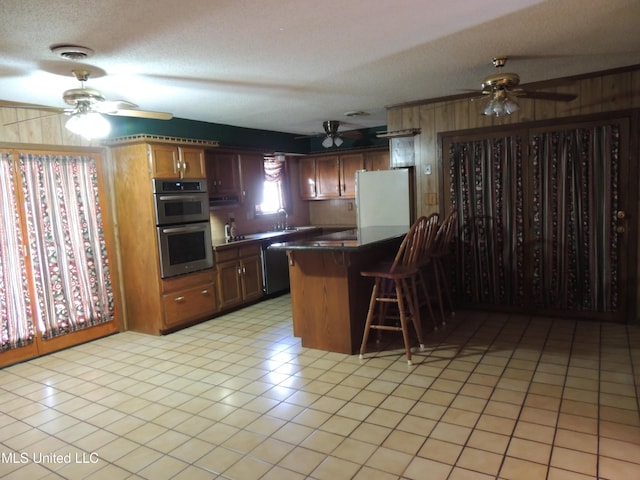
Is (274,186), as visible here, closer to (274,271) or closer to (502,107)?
(274,271)

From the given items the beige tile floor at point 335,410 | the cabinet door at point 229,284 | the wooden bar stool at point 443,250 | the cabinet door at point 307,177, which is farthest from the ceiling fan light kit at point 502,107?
the cabinet door at point 307,177

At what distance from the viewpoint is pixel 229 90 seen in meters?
3.85

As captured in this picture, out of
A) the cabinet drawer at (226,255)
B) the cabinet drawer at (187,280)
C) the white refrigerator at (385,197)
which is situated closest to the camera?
the cabinet drawer at (187,280)

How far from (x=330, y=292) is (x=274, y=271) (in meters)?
2.30

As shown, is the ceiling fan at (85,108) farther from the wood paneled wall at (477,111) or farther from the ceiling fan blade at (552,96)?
the ceiling fan blade at (552,96)

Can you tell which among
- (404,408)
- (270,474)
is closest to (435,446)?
(404,408)

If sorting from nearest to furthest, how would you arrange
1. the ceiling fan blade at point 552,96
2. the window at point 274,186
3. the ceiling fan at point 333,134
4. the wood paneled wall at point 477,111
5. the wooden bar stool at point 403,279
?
the wooden bar stool at point 403,279
the wood paneled wall at point 477,111
the ceiling fan blade at point 552,96
the ceiling fan at point 333,134
the window at point 274,186

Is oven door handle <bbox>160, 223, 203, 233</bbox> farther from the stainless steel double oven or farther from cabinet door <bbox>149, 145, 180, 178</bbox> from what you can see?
cabinet door <bbox>149, 145, 180, 178</bbox>

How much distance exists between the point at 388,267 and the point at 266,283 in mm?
2453

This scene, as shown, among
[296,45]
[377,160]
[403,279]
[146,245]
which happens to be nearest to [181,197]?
[146,245]

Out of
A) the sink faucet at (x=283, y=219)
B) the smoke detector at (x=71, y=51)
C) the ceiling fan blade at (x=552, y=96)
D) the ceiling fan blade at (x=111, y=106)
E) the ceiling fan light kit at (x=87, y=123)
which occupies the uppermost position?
the smoke detector at (x=71, y=51)

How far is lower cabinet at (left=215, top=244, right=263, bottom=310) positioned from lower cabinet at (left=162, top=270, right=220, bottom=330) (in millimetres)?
133

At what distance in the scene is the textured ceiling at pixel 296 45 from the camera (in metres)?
2.23

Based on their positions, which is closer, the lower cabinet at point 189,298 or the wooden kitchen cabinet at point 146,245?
the wooden kitchen cabinet at point 146,245
